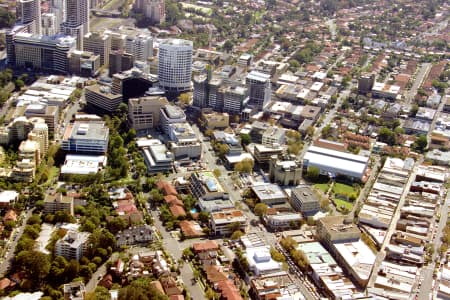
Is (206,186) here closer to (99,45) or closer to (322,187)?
(322,187)

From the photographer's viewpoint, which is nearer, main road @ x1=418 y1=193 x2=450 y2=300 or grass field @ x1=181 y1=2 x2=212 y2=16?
main road @ x1=418 y1=193 x2=450 y2=300

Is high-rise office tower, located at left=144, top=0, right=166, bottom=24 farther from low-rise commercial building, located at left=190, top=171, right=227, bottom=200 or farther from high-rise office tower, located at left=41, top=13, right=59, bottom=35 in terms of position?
→ low-rise commercial building, located at left=190, top=171, right=227, bottom=200

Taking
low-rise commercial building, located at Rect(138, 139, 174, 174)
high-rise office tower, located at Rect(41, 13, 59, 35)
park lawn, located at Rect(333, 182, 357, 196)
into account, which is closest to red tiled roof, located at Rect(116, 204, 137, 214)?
low-rise commercial building, located at Rect(138, 139, 174, 174)

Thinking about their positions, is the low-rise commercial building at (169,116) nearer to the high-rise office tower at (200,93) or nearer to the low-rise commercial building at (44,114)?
the high-rise office tower at (200,93)

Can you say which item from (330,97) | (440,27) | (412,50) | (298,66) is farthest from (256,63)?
(440,27)

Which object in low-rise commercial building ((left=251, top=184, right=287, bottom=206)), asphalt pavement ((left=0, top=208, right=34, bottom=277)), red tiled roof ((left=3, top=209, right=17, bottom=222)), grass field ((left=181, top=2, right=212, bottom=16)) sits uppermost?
grass field ((left=181, top=2, right=212, bottom=16))

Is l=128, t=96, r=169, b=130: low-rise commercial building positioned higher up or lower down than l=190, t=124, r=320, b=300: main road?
higher up

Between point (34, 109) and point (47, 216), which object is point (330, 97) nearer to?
point (34, 109)
